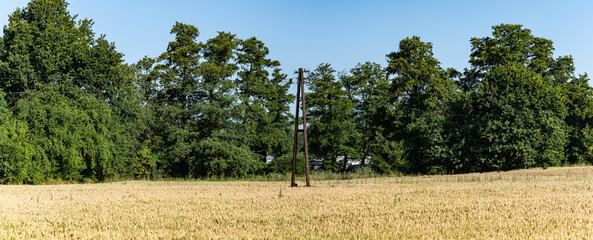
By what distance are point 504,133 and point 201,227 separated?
1711 inches

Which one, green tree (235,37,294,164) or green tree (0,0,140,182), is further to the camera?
green tree (235,37,294,164)

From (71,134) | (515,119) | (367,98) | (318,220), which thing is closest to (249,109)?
(367,98)

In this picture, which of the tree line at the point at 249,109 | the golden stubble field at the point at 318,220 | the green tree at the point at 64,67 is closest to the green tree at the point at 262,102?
the tree line at the point at 249,109

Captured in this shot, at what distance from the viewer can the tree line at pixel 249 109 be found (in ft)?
145

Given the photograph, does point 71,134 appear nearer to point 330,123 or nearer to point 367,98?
point 330,123

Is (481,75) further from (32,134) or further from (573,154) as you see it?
(32,134)

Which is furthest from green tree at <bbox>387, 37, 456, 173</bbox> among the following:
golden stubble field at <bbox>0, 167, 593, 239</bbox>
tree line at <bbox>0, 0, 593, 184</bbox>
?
golden stubble field at <bbox>0, 167, 593, 239</bbox>

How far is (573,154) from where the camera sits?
5931 centimetres

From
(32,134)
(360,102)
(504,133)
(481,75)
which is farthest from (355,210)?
(360,102)

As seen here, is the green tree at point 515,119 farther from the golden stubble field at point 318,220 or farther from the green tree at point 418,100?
the golden stubble field at point 318,220

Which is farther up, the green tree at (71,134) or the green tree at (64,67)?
the green tree at (64,67)

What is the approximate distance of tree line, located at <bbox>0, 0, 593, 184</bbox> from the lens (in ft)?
145

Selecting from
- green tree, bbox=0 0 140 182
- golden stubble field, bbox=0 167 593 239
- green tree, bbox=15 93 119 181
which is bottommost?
golden stubble field, bbox=0 167 593 239

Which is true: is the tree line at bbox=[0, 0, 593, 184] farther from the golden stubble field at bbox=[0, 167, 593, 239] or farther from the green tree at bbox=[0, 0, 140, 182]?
the golden stubble field at bbox=[0, 167, 593, 239]
